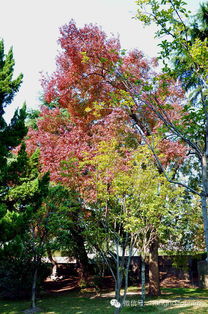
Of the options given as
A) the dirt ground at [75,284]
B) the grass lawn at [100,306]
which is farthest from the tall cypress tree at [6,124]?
the dirt ground at [75,284]

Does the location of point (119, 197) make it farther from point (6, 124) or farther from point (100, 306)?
point (100, 306)

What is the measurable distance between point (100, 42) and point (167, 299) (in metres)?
11.4

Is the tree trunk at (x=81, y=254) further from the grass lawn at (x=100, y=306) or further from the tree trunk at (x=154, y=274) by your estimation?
the tree trunk at (x=154, y=274)

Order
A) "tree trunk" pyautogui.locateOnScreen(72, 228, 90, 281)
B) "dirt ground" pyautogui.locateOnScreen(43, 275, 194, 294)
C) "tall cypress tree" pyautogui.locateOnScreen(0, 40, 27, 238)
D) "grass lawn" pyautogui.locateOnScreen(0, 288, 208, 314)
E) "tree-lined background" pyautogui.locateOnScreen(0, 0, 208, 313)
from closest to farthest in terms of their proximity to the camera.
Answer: "tree-lined background" pyautogui.locateOnScreen(0, 0, 208, 313) → "tall cypress tree" pyautogui.locateOnScreen(0, 40, 27, 238) → "grass lawn" pyautogui.locateOnScreen(0, 288, 208, 314) → "tree trunk" pyautogui.locateOnScreen(72, 228, 90, 281) → "dirt ground" pyautogui.locateOnScreen(43, 275, 194, 294)

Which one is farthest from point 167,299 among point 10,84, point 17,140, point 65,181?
point 10,84

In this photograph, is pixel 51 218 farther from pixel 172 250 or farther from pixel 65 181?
pixel 172 250

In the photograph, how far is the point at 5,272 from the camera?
1228 cm

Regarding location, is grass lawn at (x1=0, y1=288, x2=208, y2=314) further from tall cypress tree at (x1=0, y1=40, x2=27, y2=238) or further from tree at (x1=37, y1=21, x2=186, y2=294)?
tall cypress tree at (x1=0, y1=40, x2=27, y2=238)

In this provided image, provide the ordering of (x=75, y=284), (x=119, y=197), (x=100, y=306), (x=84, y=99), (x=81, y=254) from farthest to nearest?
(x=75, y=284), (x=81, y=254), (x=84, y=99), (x=100, y=306), (x=119, y=197)

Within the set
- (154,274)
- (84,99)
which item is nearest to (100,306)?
(154,274)

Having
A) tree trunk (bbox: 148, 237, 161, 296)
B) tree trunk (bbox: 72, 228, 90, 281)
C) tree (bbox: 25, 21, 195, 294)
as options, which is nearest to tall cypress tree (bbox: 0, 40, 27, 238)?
tree (bbox: 25, 21, 195, 294)

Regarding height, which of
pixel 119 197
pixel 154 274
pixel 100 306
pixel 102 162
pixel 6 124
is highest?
pixel 6 124

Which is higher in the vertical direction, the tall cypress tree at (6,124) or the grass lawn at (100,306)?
the tall cypress tree at (6,124)

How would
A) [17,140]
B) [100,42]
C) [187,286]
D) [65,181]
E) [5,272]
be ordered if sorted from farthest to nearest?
[187,286] < [5,272] < [100,42] < [65,181] < [17,140]
